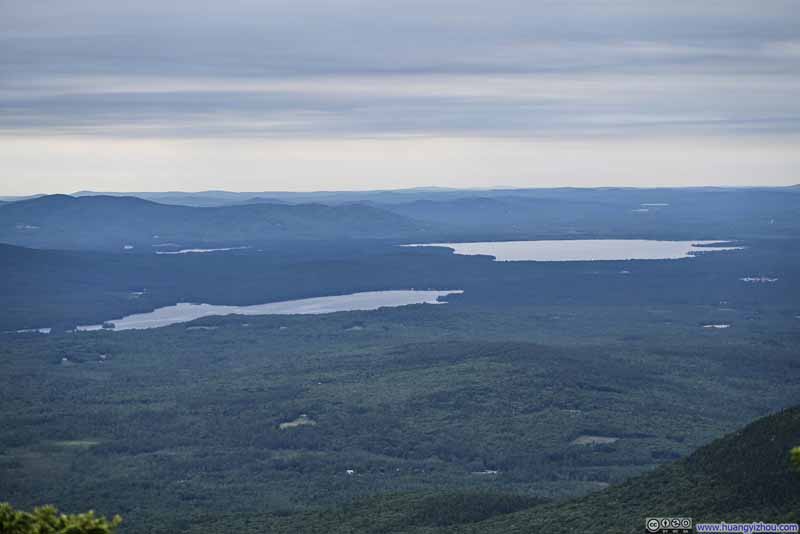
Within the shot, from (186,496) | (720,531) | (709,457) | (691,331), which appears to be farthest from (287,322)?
(720,531)

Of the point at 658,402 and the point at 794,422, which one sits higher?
the point at 794,422

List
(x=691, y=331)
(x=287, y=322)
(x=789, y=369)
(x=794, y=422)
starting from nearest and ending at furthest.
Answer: (x=794, y=422), (x=789, y=369), (x=691, y=331), (x=287, y=322)

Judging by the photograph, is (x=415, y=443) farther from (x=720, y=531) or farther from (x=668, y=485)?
(x=720, y=531)

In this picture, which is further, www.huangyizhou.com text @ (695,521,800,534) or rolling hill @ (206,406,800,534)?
rolling hill @ (206,406,800,534)

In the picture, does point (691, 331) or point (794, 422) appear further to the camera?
point (691, 331)

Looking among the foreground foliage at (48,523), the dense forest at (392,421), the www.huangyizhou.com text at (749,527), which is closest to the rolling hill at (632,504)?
the dense forest at (392,421)

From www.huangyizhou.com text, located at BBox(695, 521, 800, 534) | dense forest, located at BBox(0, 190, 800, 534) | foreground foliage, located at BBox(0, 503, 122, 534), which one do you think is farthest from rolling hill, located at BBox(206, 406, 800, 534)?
foreground foliage, located at BBox(0, 503, 122, 534)

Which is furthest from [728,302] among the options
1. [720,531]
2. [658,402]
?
[720,531]

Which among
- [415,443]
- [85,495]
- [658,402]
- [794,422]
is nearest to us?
[794,422]

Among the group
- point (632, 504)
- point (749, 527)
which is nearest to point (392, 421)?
point (632, 504)

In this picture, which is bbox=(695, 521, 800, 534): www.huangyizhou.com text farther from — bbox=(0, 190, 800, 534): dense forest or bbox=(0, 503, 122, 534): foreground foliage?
bbox=(0, 503, 122, 534): foreground foliage
